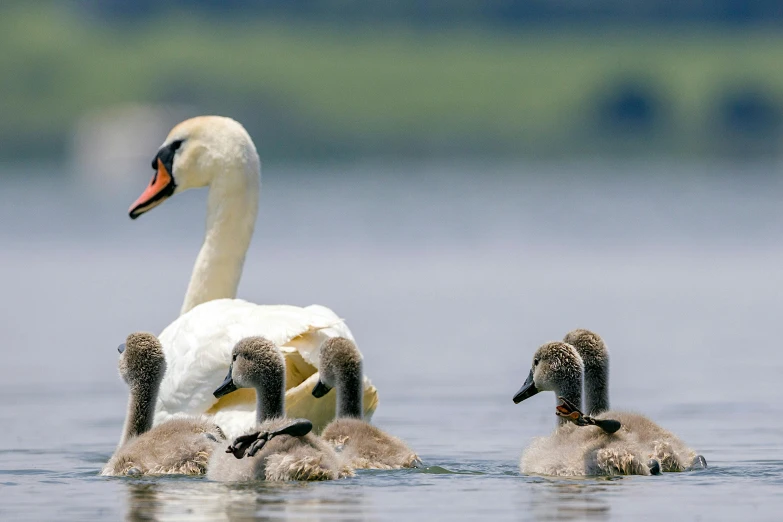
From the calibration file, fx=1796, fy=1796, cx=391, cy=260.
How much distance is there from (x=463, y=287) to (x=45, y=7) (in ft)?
492

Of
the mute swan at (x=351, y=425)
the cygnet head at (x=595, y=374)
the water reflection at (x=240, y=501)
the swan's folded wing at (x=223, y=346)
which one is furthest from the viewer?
the swan's folded wing at (x=223, y=346)

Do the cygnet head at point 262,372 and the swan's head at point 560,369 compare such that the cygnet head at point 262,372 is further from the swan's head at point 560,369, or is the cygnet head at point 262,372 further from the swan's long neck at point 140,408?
the swan's head at point 560,369

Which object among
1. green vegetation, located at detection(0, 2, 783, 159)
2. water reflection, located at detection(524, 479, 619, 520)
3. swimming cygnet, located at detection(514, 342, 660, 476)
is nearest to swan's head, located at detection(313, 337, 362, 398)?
swimming cygnet, located at detection(514, 342, 660, 476)

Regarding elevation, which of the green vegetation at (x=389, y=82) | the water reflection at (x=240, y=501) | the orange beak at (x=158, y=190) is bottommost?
the water reflection at (x=240, y=501)

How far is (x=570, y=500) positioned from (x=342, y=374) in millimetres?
2281

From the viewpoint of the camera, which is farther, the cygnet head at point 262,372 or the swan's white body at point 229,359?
the swan's white body at point 229,359

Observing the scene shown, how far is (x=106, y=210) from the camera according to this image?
5769cm

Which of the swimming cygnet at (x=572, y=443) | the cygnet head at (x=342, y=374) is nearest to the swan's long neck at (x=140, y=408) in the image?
the cygnet head at (x=342, y=374)

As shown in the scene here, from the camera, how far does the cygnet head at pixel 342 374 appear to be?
11.5 m

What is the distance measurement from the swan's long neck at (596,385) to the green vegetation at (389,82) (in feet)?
347

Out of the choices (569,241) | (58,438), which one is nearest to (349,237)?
(569,241)

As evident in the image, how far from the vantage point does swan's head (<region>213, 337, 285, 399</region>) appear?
11023 mm

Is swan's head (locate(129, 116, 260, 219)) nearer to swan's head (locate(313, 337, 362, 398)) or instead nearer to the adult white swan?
the adult white swan

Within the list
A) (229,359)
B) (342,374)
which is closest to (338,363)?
(342,374)
